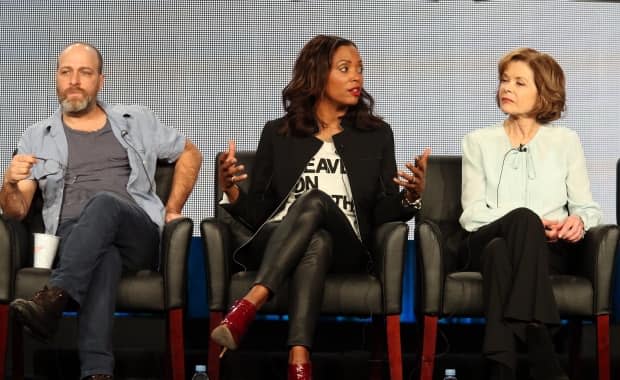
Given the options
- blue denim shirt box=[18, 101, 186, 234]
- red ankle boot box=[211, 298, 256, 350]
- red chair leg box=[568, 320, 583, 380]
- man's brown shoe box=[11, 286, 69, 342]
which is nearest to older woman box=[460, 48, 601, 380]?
red chair leg box=[568, 320, 583, 380]

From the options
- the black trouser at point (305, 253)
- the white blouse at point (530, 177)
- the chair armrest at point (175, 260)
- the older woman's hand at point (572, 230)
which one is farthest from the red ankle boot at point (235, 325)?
the older woman's hand at point (572, 230)

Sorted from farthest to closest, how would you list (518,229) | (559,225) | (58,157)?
(58,157)
(559,225)
(518,229)

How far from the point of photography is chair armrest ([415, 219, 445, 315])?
3.78 m

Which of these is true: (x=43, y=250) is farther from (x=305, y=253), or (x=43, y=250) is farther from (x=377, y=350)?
(x=377, y=350)

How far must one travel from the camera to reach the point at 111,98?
4.96 meters

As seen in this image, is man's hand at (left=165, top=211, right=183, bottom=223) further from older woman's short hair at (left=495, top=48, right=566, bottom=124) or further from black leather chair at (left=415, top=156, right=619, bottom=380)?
older woman's short hair at (left=495, top=48, right=566, bottom=124)

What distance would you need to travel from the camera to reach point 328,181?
4.04m

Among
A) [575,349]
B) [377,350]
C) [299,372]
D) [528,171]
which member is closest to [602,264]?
[575,349]

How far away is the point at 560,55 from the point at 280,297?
1963mm

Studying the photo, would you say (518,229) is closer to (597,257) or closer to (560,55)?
(597,257)

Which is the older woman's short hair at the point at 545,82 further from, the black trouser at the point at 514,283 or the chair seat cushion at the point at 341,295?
the chair seat cushion at the point at 341,295

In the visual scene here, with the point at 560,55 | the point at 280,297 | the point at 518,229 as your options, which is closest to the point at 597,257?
the point at 518,229

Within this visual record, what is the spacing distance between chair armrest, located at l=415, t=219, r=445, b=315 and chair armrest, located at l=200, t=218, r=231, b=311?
0.66 m

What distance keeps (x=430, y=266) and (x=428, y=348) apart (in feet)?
0.90
